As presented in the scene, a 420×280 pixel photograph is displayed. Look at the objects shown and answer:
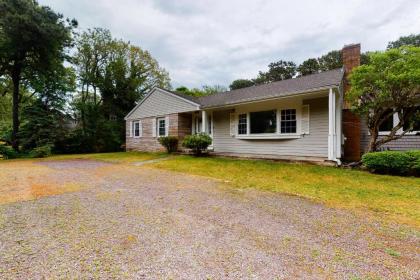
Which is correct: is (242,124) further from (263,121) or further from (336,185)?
(336,185)

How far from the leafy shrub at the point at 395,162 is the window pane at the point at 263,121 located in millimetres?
3888

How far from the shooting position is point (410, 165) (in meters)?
6.28

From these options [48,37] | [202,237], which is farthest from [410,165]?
[48,37]

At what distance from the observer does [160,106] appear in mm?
13828

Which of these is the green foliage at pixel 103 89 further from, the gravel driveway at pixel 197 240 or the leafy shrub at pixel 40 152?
the gravel driveway at pixel 197 240

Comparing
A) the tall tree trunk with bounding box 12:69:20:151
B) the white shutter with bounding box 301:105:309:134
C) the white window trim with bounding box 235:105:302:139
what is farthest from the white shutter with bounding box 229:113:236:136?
the tall tree trunk with bounding box 12:69:20:151

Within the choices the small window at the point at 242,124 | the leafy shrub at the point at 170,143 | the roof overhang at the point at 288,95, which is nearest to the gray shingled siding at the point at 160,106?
the leafy shrub at the point at 170,143

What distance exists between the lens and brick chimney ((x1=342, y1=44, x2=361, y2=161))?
954cm

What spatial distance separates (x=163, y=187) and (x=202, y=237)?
2855 mm

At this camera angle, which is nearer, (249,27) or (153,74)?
(249,27)

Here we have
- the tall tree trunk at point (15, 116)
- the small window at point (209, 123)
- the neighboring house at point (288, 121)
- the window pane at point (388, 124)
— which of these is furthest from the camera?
the tall tree trunk at point (15, 116)

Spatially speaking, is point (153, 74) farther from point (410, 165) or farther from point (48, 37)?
point (410, 165)

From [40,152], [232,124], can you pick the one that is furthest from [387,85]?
[40,152]

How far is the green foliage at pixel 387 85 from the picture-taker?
677 cm
